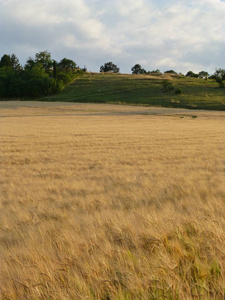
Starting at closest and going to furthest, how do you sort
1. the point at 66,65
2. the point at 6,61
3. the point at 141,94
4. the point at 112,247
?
the point at 112,247 < the point at 141,94 < the point at 66,65 < the point at 6,61

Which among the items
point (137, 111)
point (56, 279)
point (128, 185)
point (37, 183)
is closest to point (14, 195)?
point (37, 183)

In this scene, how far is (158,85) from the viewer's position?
89.1 meters

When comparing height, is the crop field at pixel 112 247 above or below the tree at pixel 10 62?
below

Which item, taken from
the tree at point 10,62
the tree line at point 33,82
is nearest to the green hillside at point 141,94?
the tree line at point 33,82

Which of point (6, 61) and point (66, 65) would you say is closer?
point (66, 65)

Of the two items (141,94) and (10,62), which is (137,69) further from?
(141,94)

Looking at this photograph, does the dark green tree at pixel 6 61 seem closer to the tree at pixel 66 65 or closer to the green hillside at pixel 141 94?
the tree at pixel 66 65

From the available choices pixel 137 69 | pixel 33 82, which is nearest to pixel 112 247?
pixel 33 82

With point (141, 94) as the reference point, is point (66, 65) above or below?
above

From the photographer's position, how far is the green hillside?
6711cm

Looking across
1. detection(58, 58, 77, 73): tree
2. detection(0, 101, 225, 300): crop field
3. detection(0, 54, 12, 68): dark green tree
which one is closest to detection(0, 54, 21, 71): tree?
detection(0, 54, 12, 68): dark green tree

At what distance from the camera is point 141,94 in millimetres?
78562

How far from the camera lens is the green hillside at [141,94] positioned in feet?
220

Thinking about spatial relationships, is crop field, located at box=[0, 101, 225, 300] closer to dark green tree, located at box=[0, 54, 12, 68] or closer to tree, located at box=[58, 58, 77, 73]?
tree, located at box=[58, 58, 77, 73]
